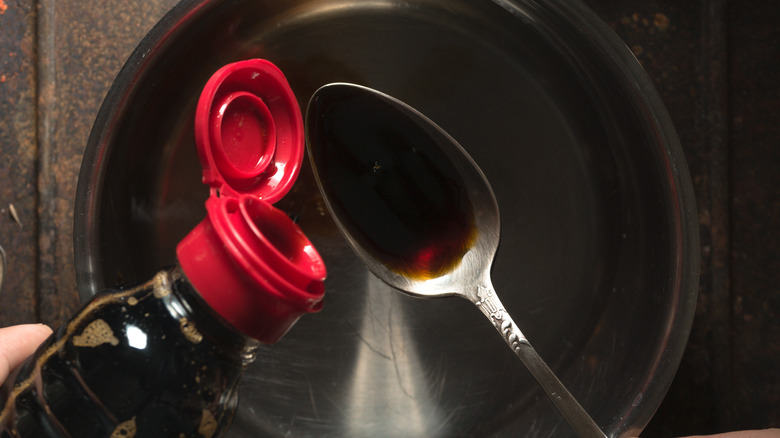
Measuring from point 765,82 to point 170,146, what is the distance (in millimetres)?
528

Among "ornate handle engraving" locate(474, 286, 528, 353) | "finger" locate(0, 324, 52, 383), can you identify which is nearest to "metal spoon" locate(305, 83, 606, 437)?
"ornate handle engraving" locate(474, 286, 528, 353)

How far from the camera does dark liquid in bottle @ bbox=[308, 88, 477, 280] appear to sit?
0.45 meters

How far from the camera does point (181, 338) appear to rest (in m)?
0.31

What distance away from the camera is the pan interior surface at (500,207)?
471 millimetres

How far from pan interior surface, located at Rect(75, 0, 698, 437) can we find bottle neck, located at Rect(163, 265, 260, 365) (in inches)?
6.8

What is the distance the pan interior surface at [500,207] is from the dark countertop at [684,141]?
0.09 metres

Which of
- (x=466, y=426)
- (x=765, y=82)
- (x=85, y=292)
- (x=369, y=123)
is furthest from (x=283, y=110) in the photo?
(x=765, y=82)

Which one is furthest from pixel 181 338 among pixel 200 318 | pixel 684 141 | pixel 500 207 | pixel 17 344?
pixel 684 141

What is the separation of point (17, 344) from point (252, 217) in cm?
21

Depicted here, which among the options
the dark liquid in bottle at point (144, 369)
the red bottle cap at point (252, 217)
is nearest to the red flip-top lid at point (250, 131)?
the red bottle cap at point (252, 217)

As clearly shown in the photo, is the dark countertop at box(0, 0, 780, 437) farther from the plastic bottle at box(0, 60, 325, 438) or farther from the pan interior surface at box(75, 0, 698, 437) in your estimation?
the plastic bottle at box(0, 60, 325, 438)

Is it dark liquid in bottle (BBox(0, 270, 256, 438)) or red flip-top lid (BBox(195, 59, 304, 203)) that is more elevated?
red flip-top lid (BBox(195, 59, 304, 203))

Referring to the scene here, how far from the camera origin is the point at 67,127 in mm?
525

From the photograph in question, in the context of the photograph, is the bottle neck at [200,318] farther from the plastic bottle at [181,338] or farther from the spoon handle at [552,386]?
the spoon handle at [552,386]
